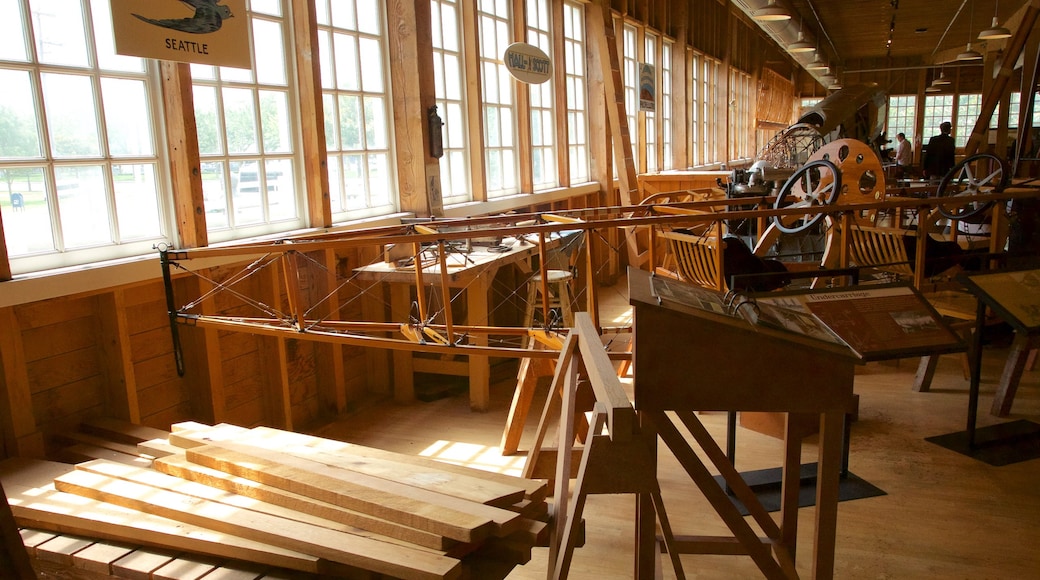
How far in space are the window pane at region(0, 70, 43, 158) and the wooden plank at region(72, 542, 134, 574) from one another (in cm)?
187

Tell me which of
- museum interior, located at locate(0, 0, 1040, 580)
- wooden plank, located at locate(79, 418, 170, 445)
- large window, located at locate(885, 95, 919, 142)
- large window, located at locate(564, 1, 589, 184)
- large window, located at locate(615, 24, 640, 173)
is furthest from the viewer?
large window, located at locate(885, 95, 919, 142)

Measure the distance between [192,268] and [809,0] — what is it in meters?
14.5

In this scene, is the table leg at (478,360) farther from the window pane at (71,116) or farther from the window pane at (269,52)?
the window pane at (71,116)

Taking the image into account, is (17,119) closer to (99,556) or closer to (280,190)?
(280,190)

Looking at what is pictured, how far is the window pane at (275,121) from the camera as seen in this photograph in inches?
191

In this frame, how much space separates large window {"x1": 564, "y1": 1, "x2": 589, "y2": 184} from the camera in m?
9.45

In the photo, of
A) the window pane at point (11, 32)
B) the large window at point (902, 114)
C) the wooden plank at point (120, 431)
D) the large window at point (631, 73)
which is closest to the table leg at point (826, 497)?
the wooden plank at point (120, 431)

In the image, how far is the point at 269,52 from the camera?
4.86 metres

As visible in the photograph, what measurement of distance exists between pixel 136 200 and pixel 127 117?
17.3 inches

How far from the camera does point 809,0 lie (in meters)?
15.1

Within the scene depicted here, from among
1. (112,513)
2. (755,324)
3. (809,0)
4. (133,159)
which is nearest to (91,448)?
(112,513)

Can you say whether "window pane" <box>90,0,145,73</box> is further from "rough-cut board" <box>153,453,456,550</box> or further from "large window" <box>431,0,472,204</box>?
"large window" <box>431,0,472,204</box>

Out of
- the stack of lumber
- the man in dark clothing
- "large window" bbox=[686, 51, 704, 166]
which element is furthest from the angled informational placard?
the man in dark clothing

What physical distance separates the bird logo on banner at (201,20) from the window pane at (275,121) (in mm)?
623
